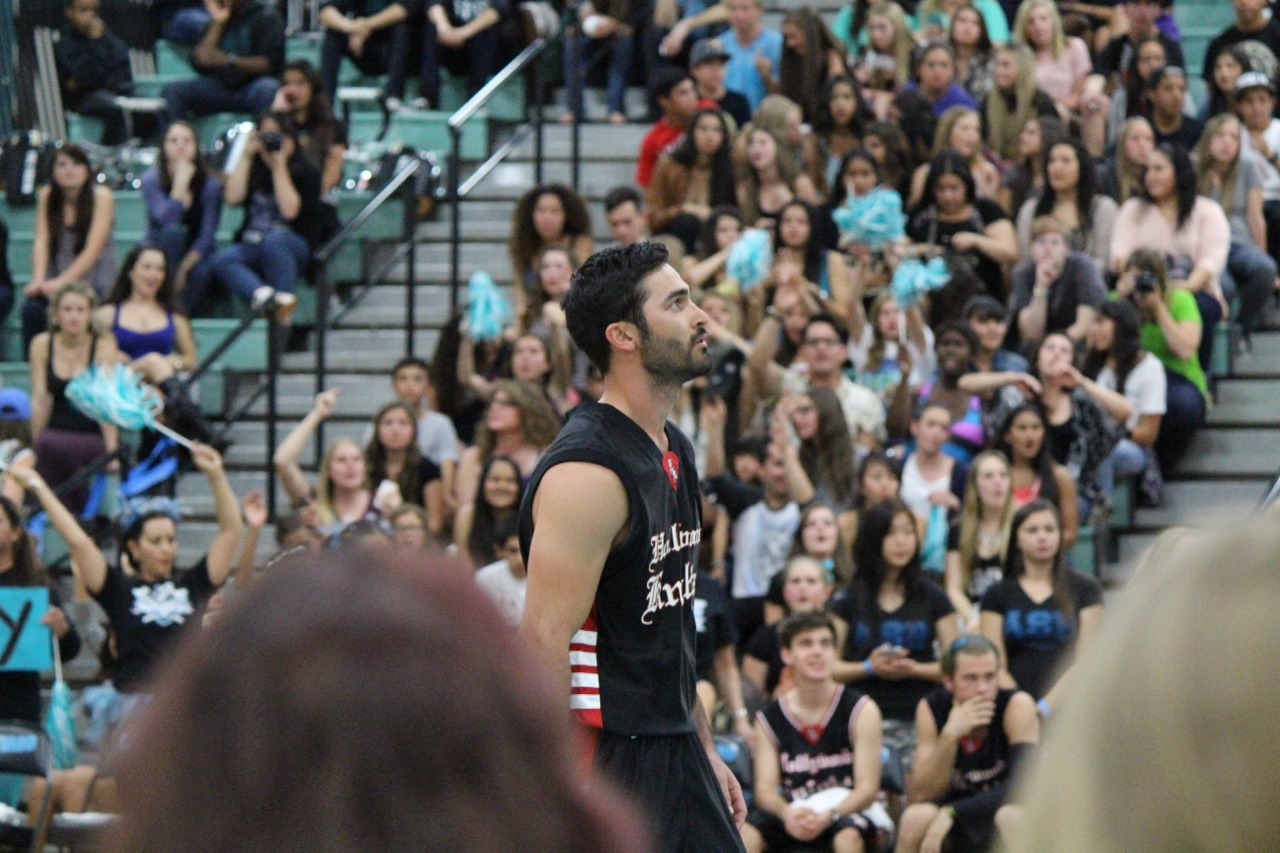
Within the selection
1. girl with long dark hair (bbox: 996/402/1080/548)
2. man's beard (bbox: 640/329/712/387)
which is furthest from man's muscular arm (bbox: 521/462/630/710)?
girl with long dark hair (bbox: 996/402/1080/548)

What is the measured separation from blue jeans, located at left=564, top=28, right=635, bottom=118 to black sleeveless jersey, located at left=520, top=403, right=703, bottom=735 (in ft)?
29.4

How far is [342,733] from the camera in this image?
4.64ft

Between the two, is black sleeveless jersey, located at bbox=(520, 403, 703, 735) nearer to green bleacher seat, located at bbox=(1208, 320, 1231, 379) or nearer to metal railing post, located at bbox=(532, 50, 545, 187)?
green bleacher seat, located at bbox=(1208, 320, 1231, 379)

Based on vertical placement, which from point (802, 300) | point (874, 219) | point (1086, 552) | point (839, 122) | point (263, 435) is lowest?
point (263, 435)

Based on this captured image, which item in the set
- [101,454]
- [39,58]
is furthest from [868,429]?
[39,58]

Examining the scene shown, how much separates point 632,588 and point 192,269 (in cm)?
827

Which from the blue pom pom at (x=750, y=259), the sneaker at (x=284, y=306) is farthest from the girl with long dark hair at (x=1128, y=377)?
the sneaker at (x=284, y=306)

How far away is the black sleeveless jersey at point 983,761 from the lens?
8.22 meters

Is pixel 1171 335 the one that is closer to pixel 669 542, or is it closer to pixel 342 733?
pixel 669 542

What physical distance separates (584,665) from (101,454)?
698cm

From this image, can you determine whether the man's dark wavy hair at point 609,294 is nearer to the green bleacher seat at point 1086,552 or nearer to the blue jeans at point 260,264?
the green bleacher seat at point 1086,552

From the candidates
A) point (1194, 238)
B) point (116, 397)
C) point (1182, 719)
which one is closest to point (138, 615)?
point (116, 397)

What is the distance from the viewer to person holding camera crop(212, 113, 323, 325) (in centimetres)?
1240

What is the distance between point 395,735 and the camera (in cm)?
142
